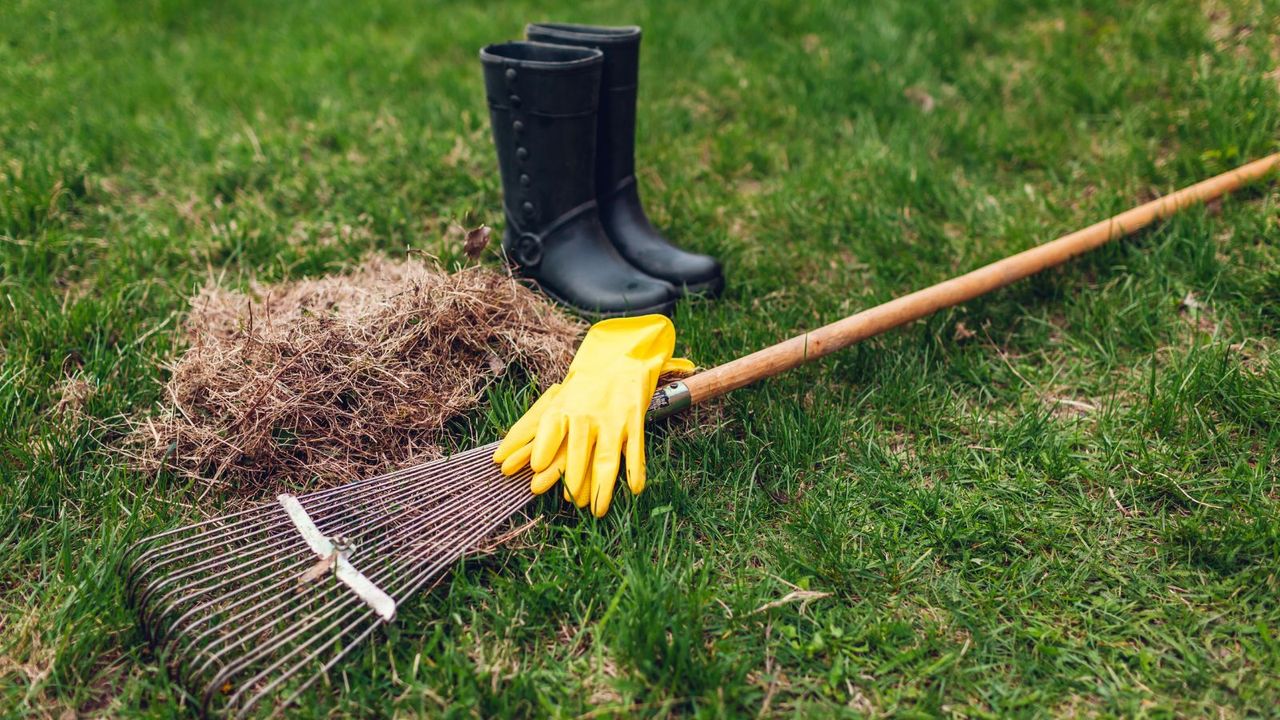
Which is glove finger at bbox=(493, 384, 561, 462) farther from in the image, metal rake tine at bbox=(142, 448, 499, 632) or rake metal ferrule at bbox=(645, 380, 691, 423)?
rake metal ferrule at bbox=(645, 380, 691, 423)

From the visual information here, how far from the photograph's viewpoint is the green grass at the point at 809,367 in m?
1.70

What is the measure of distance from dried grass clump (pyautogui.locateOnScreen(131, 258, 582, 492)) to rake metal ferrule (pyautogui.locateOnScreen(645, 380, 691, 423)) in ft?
1.21

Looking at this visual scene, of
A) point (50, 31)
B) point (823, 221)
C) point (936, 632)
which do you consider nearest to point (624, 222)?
point (823, 221)

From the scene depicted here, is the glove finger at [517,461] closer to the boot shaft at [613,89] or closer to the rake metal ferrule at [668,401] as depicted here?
the rake metal ferrule at [668,401]

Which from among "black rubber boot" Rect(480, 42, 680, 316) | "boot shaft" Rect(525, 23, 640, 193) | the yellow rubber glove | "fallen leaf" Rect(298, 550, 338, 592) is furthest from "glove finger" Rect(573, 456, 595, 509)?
"boot shaft" Rect(525, 23, 640, 193)

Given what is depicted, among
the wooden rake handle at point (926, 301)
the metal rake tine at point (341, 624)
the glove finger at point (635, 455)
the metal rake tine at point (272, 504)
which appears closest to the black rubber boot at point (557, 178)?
the wooden rake handle at point (926, 301)

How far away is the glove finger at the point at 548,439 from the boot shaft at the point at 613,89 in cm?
118

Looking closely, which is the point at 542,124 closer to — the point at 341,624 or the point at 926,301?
the point at 926,301

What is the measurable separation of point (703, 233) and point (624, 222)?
0.36 metres

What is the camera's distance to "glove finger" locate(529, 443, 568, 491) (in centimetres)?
196

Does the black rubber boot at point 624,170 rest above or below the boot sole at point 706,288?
above

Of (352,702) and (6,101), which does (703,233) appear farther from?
(6,101)

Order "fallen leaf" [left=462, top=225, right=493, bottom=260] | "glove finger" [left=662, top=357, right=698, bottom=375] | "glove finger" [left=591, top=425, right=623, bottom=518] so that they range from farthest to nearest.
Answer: "fallen leaf" [left=462, top=225, right=493, bottom=260], "glove finger" [left=662, top=357, right=698, bottom=375], "glove finger" [left=591, top=425, right=623, bottom=518]

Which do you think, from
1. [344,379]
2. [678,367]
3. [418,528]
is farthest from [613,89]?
[418,528]
